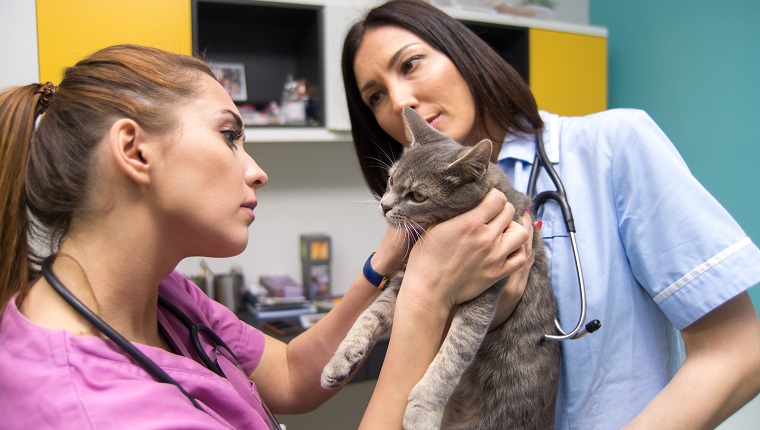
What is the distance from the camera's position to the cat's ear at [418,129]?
1137 mm

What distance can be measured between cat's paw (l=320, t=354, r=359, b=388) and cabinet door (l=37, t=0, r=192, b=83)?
134 cm

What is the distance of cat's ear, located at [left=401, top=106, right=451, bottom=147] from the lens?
3.73ft

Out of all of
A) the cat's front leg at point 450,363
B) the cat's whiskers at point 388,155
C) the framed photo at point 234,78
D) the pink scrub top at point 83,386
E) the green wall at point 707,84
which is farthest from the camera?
the framed photo at point 234,78

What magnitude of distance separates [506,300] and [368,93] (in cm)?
64

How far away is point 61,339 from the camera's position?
686mm

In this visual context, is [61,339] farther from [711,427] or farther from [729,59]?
[729,59]

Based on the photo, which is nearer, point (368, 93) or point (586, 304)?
point (586, 304)

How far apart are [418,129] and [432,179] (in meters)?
0.16

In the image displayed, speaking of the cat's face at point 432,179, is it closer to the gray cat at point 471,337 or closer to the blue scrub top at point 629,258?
the gray cat at point 471,337

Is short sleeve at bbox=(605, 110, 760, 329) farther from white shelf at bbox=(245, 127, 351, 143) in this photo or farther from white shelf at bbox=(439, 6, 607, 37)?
white shelf at bbox=(439, 6, 607, 37)

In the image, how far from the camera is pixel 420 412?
888 mm

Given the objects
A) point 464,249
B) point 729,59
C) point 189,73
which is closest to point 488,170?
point 464,249

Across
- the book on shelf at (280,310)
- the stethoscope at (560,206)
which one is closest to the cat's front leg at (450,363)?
the stethoscope at (560,206)

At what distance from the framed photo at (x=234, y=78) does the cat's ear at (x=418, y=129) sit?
1.51 meters
